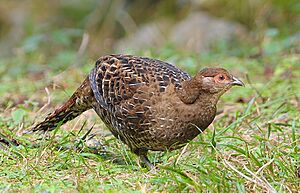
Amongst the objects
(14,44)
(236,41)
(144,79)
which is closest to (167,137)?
(144,79)

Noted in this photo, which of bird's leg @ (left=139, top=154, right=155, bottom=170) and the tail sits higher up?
the tail

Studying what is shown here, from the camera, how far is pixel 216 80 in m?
4.79

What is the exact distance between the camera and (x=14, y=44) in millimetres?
12812

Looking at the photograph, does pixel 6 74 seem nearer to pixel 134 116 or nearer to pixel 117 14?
pixel 117 14

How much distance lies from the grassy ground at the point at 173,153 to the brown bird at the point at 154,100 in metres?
0.15

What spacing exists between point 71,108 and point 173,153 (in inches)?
38.8

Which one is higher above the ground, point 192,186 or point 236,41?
point 192,186

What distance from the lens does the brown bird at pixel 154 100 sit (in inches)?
190

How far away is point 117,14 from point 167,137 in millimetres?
7845

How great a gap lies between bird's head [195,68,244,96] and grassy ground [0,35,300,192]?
33 cm

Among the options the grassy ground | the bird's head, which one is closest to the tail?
the grassy ground

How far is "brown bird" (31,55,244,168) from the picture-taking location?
15.8ft

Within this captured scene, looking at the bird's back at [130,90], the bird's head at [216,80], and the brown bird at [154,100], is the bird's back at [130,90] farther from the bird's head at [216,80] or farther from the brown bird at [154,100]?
the bird's head at [216,80]

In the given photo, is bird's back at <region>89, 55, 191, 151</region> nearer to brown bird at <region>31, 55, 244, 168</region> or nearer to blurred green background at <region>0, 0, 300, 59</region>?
brown bird at <region>31, 55, 244, 168</region>
